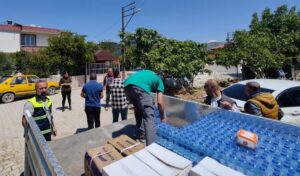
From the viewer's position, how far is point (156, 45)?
458 inches

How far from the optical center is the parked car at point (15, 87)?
12.3 metres

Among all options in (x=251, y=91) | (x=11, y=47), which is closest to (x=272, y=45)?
(x=251, y=91)

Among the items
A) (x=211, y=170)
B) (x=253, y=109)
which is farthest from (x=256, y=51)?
(x=211, y=170)

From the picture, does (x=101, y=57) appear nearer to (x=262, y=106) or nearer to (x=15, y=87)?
(x=15, y=87)

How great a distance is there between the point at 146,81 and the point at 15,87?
488 inches

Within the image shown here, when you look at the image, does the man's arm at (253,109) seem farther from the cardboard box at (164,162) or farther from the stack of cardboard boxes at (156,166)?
the cardboard box at (164,162)

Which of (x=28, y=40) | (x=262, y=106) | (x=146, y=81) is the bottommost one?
(x=262, y=106)

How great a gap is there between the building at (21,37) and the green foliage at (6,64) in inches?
267

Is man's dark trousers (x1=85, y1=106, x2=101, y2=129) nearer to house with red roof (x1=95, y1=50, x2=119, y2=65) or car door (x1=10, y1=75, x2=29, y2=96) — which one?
car door (x1=10, y1=75, x2=29, y2=96)

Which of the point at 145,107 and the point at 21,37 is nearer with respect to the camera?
the point at 145,107

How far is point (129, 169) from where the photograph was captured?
1.78 meters

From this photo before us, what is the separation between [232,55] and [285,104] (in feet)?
29.6

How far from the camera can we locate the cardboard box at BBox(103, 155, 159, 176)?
67.4 inches

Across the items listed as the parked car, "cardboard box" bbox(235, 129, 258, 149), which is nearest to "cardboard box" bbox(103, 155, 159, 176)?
"cardboard box" bbox(235, 129, 258, 149)
